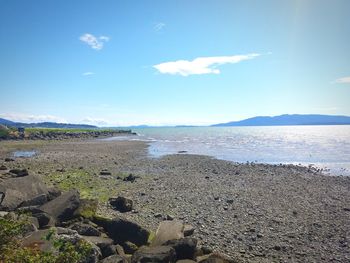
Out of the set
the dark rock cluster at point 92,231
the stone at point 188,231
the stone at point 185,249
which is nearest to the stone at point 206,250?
the dark rock cluster at point 92,231

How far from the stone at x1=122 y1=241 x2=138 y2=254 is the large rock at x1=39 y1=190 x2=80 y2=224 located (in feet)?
11.7

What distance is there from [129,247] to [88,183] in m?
16.7

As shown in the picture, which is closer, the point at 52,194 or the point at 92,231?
the point at 92,231

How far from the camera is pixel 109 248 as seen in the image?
37.0 feet

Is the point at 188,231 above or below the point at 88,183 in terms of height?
below

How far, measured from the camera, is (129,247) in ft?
41.2

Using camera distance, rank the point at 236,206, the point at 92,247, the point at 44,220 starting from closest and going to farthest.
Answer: the point at 92,247
the point at 44,220
the point at 236,206

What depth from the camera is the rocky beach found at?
14914 mm

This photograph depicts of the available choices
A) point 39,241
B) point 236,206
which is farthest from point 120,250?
point 236,206

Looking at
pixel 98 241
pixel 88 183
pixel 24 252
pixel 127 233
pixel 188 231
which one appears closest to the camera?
pixel 24 252

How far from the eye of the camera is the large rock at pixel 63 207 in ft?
47.5

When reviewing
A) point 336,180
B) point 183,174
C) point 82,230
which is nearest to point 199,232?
point 82,230

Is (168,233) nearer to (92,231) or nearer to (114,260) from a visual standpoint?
(92,231)

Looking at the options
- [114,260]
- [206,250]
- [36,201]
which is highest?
[36,201]
